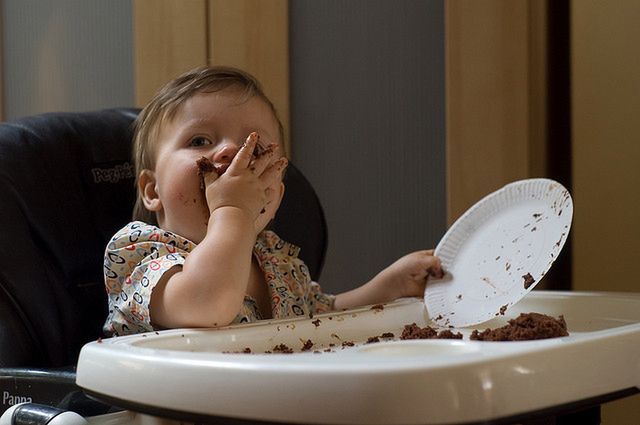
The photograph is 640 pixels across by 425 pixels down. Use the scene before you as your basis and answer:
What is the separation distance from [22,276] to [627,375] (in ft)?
2.30

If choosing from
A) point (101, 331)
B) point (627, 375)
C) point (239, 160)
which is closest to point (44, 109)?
point (101, 331)

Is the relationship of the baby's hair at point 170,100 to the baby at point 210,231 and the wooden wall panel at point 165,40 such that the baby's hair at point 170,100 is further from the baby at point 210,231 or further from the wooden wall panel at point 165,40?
the wooden wall panel at point 165,40

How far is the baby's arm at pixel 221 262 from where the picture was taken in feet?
3.23

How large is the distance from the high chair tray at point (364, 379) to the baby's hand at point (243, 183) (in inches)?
7.3

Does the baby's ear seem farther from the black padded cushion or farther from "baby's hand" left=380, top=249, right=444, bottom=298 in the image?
"baby's hand" left=380, top=249, right=444, bottom=298

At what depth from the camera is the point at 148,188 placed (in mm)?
1233

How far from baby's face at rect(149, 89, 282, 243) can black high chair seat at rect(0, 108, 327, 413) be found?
0.11 meters

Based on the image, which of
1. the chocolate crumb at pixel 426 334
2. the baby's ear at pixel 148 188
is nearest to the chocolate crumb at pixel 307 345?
the chocolate crumb at pixel 426 334


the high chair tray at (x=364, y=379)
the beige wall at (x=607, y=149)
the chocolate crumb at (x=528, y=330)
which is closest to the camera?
the high chair tray at (x=364, y=379)

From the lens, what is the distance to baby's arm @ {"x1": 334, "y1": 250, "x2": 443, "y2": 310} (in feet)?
4.15

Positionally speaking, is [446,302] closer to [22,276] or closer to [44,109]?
[22,276]

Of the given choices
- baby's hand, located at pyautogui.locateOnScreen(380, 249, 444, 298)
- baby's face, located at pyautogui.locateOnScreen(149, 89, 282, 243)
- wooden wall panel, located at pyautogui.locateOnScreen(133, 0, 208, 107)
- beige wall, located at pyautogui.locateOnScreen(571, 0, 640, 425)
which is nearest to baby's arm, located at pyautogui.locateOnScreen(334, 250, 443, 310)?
baby's hand, located at pyautogui.locateOnScreen(380, 249, 444, 298)

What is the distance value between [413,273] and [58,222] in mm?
475

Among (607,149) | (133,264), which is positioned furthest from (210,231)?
(607,149)
